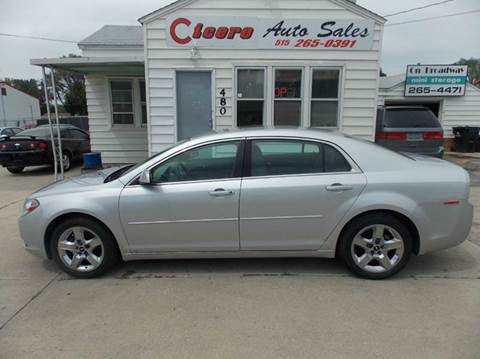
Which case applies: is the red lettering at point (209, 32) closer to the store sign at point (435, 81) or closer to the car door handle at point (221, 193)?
the car door handle at point (221, 193)

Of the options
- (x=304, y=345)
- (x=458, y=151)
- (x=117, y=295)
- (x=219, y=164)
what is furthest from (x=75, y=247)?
(x=458, y=151)

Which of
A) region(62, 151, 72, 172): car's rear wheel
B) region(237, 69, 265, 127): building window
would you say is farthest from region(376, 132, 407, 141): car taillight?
region(62, 151, 72, 172): car's rear wheel

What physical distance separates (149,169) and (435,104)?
49.4 ft

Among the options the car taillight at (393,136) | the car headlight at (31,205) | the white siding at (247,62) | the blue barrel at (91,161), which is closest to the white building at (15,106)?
the blue barrel at (91,161)

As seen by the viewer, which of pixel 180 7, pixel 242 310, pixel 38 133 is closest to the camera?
pixel 242 310

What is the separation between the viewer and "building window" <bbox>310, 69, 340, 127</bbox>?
7918mm

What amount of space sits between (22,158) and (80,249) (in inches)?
320

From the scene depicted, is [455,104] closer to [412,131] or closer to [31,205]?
[412,131]

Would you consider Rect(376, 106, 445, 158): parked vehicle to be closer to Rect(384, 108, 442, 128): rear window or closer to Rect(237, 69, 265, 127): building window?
Rect(384, 108, 442, 128): rear window

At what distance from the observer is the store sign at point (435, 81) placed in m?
14.2

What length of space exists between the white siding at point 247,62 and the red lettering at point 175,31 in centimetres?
16

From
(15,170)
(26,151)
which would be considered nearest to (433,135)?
(26,151)

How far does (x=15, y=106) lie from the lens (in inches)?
2132

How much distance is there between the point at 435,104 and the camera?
49.8ft
